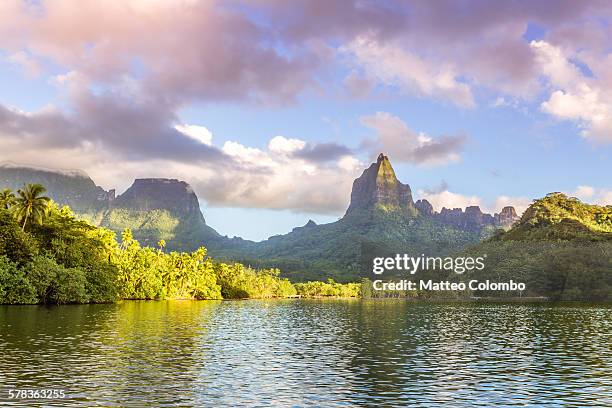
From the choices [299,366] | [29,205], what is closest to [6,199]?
[29,205]

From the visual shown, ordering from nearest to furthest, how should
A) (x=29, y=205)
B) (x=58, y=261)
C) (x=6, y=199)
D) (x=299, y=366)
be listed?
(x=299, y=366)
(x=29, y=205)
(x=6, y=199)
(x=58, y=261)

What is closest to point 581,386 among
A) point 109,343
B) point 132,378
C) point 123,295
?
point 132,378

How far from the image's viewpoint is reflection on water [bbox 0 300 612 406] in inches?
1212

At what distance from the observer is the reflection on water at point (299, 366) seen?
1212 inches

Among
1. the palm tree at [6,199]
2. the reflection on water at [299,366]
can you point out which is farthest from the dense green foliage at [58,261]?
the reflection on water at [299,366]

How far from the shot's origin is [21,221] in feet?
Result: 393

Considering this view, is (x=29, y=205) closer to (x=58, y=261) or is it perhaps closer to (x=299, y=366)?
(x=58, y=261)

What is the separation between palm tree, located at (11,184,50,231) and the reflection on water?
50655 mm

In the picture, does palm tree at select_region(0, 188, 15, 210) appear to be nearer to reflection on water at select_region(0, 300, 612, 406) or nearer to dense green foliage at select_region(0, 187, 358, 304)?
dense green foliage at select_region(0, 187, 358, 304)

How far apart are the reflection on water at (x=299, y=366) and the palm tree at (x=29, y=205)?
50.7 metres

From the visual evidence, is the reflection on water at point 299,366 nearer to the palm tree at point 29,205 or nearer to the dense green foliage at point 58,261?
the dense green foliage at point 58,261

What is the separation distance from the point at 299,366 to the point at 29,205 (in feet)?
314

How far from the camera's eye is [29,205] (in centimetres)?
11612

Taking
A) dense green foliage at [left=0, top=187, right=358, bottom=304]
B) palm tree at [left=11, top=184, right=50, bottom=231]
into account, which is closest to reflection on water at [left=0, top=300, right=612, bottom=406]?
dense green foliage at [left=0, top=187, right=358, bottom=304]
